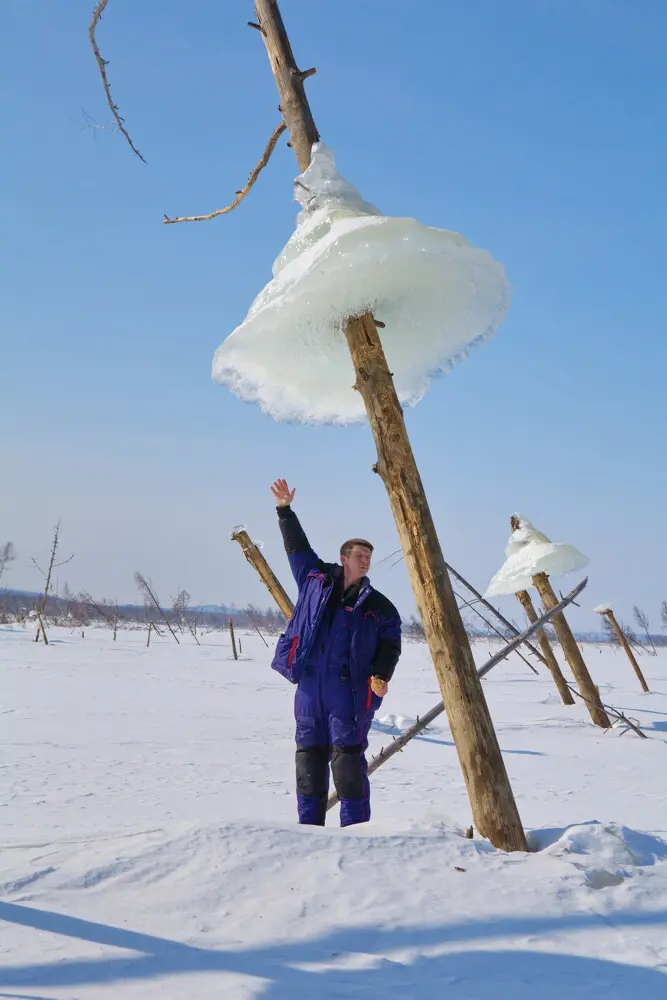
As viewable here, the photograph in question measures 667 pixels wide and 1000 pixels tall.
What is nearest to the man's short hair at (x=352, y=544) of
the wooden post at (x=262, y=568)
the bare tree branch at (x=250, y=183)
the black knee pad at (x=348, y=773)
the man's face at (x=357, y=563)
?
the man's face at (x=357, y=563)

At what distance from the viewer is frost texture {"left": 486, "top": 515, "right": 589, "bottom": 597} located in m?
10.2

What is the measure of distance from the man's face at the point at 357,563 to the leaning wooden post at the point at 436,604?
0.51 m

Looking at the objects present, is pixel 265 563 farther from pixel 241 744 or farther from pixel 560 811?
pixel 560 811

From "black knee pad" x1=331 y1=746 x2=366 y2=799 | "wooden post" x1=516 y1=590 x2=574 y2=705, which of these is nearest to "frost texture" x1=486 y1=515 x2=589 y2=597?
"wooden post" x1=516 y1=590 x2=574 y2=705

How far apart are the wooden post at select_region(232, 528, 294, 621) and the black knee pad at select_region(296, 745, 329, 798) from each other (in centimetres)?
439

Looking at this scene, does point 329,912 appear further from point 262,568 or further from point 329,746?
point 262,568

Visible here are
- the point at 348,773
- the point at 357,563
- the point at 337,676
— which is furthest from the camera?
the point at 357,563

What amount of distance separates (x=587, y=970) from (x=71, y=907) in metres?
1.62

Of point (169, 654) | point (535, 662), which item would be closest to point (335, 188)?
point (169, 654)

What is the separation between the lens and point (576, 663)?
33.7 feet

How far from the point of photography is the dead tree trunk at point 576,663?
1001 centimetres

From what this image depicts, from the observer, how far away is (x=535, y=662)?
3061cm

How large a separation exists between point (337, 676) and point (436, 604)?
757 millimetres

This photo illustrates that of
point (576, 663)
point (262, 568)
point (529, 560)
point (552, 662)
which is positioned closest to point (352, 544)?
point (262, 568)
